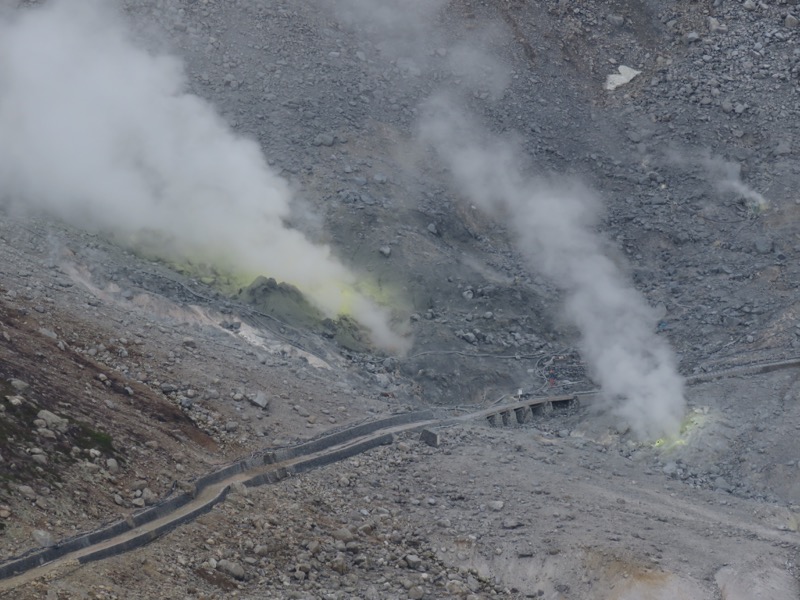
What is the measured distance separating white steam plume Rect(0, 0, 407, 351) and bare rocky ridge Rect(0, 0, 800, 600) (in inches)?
42.4

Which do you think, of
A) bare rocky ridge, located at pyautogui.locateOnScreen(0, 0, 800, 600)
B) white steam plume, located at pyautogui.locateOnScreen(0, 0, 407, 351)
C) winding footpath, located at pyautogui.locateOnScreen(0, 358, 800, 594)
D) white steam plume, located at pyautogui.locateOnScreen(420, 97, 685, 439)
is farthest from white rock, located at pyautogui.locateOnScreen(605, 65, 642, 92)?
winding footpath, located at pyautogui.locateOnScreen(0, 358, 800, 594)

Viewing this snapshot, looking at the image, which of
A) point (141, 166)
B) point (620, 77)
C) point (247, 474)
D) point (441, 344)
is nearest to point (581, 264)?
point (441, 344)

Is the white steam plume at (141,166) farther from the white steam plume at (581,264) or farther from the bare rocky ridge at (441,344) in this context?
the white steam plume at (581,264)

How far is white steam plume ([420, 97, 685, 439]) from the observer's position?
1329 inches

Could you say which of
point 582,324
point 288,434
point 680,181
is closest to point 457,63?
point 680,181

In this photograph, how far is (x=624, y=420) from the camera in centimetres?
3278

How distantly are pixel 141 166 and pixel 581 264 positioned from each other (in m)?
12.7

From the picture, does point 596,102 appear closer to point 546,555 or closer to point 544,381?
point 544,381

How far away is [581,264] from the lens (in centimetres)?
3909

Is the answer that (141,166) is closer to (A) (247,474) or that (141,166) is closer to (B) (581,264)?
(B) (581,264)

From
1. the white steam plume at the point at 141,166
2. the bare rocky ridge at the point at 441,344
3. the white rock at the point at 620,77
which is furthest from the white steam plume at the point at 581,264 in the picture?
the white steam plume at the point at 141,166

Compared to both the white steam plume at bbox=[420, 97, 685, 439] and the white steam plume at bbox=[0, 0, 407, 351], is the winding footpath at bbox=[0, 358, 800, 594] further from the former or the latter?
the white steam plume at bbox=[0, 0, 407, 351]

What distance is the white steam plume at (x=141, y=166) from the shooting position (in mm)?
35000

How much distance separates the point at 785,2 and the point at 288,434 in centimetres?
2672
